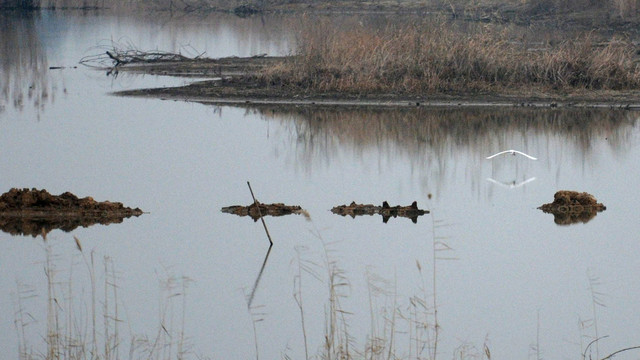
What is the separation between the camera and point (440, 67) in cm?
2300

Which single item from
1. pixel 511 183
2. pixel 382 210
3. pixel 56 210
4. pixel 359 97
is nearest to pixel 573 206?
pixel 511 183

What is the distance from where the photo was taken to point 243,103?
75.1ft

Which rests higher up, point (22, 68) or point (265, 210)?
point (22, 68)

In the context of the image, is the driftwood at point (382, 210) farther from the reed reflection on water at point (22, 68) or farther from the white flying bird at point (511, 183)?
the reed reflection on water at point (22, 68)

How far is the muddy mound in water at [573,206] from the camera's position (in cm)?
1272

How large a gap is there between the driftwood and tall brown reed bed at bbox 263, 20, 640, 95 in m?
10.3

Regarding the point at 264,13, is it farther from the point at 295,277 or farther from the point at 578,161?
the point at 295,277

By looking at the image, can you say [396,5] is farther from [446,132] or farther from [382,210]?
[382,210]

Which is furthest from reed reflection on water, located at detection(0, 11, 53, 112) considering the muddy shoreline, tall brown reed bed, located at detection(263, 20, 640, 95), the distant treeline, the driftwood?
the distant treeline

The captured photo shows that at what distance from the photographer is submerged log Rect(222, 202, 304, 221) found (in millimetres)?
12516

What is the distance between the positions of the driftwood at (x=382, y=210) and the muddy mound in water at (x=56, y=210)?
2.07 meters

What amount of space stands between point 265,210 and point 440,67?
1105 cm

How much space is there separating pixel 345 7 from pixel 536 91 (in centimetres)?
3499

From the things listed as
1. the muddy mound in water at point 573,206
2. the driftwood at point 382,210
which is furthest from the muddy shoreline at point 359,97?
the driftwood at point 382,210
